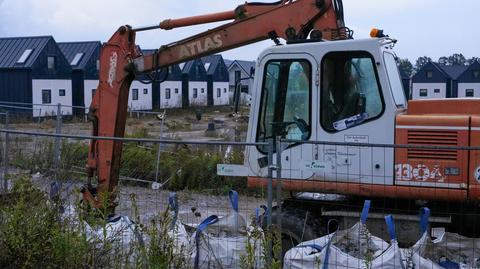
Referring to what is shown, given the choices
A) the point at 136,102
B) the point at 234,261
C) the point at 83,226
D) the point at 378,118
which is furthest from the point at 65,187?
the point at 136,102

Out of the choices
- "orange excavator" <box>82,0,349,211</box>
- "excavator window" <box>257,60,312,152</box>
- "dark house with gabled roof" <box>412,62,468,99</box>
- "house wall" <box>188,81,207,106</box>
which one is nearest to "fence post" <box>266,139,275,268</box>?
"excavator window" <box>257,60,312,152</box>

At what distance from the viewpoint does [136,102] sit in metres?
59.6

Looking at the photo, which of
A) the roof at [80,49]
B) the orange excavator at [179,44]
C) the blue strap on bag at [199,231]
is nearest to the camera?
the blue strap on bag at [199,231]

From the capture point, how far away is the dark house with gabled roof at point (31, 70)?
46375 millimetres

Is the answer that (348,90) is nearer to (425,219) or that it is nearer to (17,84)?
(425,219)

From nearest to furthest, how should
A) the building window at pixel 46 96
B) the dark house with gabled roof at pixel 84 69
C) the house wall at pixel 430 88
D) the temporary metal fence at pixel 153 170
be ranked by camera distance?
the temporary metal fence at pixel 153 170 → the building window at pixel 46 96 → the dark house with gabled roof at pixel 84 69 → the house wall at pixel 430 88

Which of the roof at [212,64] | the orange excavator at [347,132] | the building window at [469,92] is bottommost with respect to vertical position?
the orange excavator at [347,132]

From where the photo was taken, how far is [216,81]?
77.1m

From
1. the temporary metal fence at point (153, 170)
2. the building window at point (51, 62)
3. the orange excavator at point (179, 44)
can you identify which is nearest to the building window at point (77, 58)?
the building window at point (51, 62)

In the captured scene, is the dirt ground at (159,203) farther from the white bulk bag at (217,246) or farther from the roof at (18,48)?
the roof at (18,48)

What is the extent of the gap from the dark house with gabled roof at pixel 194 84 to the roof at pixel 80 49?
49.1ft

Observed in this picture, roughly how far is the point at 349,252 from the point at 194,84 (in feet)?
217

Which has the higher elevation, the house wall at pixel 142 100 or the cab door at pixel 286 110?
the house wall at pixel 142 100

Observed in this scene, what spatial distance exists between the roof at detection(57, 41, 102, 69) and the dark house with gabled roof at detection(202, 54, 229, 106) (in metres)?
20.9
